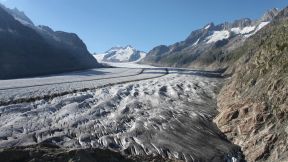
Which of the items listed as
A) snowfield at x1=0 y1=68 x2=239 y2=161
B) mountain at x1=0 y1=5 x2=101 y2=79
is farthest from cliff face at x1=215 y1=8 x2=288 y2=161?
mountain at x1=0 y1=5 x2=101 y2=79

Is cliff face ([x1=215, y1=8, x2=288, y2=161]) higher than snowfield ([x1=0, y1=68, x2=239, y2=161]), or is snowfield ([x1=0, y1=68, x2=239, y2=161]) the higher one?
cliff face ([x1=215, y1=8, x2=288, y2=161])

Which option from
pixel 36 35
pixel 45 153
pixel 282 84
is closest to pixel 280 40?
pixel 282 84

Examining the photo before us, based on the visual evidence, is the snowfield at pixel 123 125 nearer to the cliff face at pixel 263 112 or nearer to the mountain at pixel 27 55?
the cliff face at pixel 263 112

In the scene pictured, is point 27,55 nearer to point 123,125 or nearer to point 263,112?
point 123,125

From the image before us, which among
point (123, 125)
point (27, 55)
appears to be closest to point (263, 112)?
point (123, 125)

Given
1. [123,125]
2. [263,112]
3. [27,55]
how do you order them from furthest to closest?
[27,55]
[123,125]
[263,112]

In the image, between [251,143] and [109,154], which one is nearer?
[109,154]

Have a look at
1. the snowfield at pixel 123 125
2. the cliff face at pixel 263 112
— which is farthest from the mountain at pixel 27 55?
the cliff face at pixel 263 112

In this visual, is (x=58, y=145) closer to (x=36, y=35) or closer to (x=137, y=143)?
(x=137, y=143)

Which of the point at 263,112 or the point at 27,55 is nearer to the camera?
the point at 263,112

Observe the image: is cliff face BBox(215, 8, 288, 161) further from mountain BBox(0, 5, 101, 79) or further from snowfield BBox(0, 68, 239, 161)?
mountain BBox(0, 5, 101, 79)

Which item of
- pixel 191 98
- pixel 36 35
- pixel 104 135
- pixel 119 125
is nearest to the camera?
pixel 104 135
